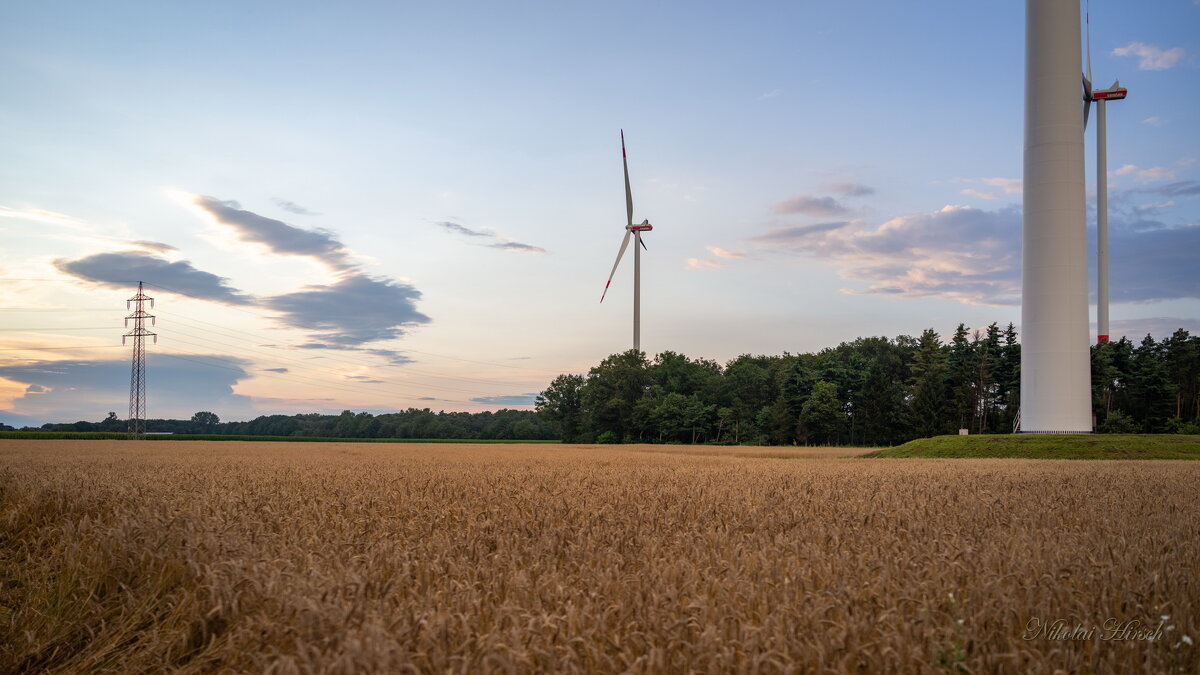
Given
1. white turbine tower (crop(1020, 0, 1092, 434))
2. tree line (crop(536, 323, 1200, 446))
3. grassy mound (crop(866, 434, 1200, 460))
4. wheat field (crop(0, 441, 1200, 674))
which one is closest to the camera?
wheat field (crop(0, 441, 1200, 674))

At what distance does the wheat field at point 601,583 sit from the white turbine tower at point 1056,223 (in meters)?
45.8

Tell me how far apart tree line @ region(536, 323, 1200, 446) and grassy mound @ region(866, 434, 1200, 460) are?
3914cm

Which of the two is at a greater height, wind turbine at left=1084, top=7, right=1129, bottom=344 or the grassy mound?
wind turbine at left=1084, top=7, right=1129, bottom=344

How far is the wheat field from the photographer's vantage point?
15.2 feet

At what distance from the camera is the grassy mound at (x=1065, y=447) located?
4484cm

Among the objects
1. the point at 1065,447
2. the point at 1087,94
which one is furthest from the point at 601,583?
the point at 1087,94

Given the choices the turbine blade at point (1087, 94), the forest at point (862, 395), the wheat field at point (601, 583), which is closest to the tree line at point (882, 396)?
the forest at point (862, 395)

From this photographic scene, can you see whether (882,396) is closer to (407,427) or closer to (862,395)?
(862,395)

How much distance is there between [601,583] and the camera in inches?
233

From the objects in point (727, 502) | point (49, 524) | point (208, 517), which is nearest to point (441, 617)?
point (208, 517)

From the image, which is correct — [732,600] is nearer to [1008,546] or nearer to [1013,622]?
[1013,622]

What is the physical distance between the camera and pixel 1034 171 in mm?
53625

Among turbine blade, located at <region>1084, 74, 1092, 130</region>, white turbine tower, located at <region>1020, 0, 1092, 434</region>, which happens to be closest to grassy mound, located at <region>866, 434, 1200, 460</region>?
white turbine tower, located at <region>1020, 0, 1092, 434</region>

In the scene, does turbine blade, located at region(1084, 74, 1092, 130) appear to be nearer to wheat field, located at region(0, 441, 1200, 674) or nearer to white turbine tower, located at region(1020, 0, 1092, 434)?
white turbine tower, located at region(1020, 0, 1092, 434)
